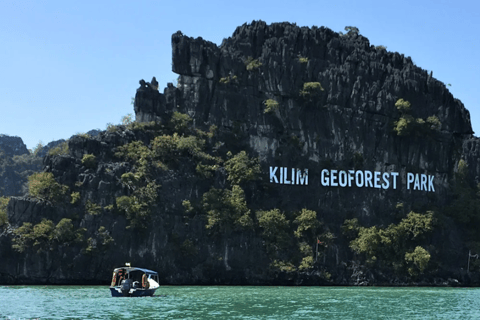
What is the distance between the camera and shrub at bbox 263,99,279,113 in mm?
86125

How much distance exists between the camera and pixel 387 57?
308 feet

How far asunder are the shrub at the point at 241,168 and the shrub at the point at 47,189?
61.2 feet

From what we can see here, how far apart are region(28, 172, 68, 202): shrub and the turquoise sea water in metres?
16.5

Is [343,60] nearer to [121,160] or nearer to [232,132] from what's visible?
[232,132]

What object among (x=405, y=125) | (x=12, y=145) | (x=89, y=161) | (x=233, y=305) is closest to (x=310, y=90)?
(x=405, y=125)

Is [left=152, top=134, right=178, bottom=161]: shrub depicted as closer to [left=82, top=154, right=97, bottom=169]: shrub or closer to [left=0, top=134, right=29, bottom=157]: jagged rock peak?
[left=82, top=154, right=97, bottom=169]: shrub

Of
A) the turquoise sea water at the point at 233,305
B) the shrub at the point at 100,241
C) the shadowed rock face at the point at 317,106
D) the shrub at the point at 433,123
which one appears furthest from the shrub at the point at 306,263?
the shrub at the point at 433,123

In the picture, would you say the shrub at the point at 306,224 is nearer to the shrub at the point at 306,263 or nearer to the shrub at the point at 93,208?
the shrub at the point at 306,263

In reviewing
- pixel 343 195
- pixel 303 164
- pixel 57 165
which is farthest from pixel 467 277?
pixel 57 165

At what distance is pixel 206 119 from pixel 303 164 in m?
12.9

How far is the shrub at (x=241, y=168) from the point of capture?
81188 mm

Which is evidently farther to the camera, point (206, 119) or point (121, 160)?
point (206, 119)

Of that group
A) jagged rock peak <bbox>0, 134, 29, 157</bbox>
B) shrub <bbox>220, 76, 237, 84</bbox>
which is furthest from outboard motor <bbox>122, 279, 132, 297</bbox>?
jagged rock peak <bbox>0, 134, 29, 157</bbox>

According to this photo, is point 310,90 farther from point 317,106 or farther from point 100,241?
point 100,241
